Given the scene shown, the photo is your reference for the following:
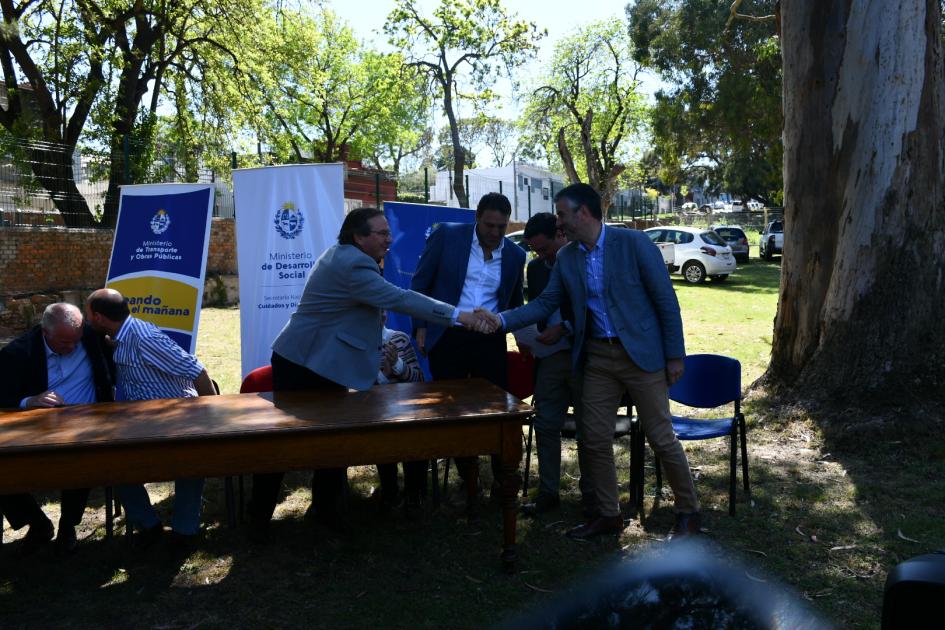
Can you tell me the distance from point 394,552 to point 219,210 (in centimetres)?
1730

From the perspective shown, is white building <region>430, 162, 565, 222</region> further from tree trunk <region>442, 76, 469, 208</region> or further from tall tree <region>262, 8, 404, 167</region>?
tree trunk <region>442, 76, 469, 208</region>

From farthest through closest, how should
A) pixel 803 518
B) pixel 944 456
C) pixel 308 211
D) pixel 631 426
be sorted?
pixel 308 211, pixel 944 456, pixel 631 426, pixel 803 518

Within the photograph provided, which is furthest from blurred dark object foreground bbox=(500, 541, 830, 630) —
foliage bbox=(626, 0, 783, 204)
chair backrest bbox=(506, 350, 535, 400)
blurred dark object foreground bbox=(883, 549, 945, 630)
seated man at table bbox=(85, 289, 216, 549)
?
foliage bbox=(626, 0, 783, 204)

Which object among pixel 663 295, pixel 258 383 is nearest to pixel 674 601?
pixel 663 295

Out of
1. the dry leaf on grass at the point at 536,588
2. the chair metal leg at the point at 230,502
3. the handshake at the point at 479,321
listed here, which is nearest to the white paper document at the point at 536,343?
the handshake at the point at 479,321

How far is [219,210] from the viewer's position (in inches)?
794

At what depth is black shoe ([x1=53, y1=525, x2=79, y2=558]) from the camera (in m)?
Result: 4.50

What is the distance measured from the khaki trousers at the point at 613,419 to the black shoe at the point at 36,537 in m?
3.22

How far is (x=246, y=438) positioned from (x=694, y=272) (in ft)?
63.2

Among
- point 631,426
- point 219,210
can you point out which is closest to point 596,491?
point 631,426

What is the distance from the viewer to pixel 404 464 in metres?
5.21

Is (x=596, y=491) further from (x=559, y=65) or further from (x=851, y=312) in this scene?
(x=559, y=65)

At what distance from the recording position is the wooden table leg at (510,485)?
395 cm

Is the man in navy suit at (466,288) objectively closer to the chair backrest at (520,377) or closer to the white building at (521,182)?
the chair backrest at (520,377)
